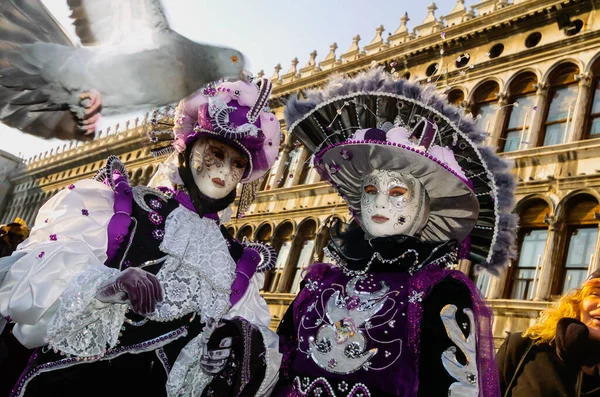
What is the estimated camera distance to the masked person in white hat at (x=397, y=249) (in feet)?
8.07

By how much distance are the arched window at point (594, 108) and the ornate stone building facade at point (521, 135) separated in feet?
0.07

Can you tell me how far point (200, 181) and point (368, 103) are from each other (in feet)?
3.39

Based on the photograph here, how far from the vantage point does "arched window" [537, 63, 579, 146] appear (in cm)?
1123

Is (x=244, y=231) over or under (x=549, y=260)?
over

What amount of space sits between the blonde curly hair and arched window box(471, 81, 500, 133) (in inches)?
363

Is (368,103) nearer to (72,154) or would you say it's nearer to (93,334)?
(93,334)

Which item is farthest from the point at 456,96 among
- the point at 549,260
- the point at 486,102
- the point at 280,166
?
the point at 280,166

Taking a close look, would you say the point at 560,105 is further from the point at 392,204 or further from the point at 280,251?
the point at 392,204

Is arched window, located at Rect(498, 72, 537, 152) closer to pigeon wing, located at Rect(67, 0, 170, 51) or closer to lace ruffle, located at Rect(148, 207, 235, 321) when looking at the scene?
pigeon wing, located at Rect(67, 0, 170, 51)

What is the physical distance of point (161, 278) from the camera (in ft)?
8.18

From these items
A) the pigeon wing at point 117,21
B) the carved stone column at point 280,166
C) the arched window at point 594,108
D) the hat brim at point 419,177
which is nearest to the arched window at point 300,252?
the carved stone column at point 280,166

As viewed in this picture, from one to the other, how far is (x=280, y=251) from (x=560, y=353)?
41.4 ft

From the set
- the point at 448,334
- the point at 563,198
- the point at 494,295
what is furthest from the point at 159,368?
the point at 563,198

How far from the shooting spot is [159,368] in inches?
96.0
